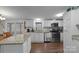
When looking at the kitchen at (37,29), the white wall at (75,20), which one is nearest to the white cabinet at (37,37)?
the kitchen at (37,29)

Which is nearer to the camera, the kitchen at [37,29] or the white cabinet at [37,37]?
the kitchen at [37,29]

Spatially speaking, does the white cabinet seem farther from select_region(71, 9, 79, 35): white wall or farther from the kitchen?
select_region(71, 9, 79, 35): white wall

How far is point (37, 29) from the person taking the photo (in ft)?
6.64

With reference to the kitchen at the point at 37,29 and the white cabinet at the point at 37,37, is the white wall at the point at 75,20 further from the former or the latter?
the white cabinet at the point at 37,37

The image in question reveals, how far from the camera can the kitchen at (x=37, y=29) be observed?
176 cm

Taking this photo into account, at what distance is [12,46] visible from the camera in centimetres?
196

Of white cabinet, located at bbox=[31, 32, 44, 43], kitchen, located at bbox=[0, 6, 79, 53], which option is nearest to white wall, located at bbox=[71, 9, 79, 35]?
kitchen, located at bbox=[0, 6, 79, 53]

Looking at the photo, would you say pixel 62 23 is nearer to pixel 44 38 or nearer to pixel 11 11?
pixel 44 38

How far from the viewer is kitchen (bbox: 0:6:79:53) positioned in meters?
1.76

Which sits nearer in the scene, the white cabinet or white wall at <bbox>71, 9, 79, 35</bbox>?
white wall at <bbox>71, 9, 79, 35</bbox>

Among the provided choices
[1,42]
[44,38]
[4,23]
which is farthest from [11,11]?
[44,38]
